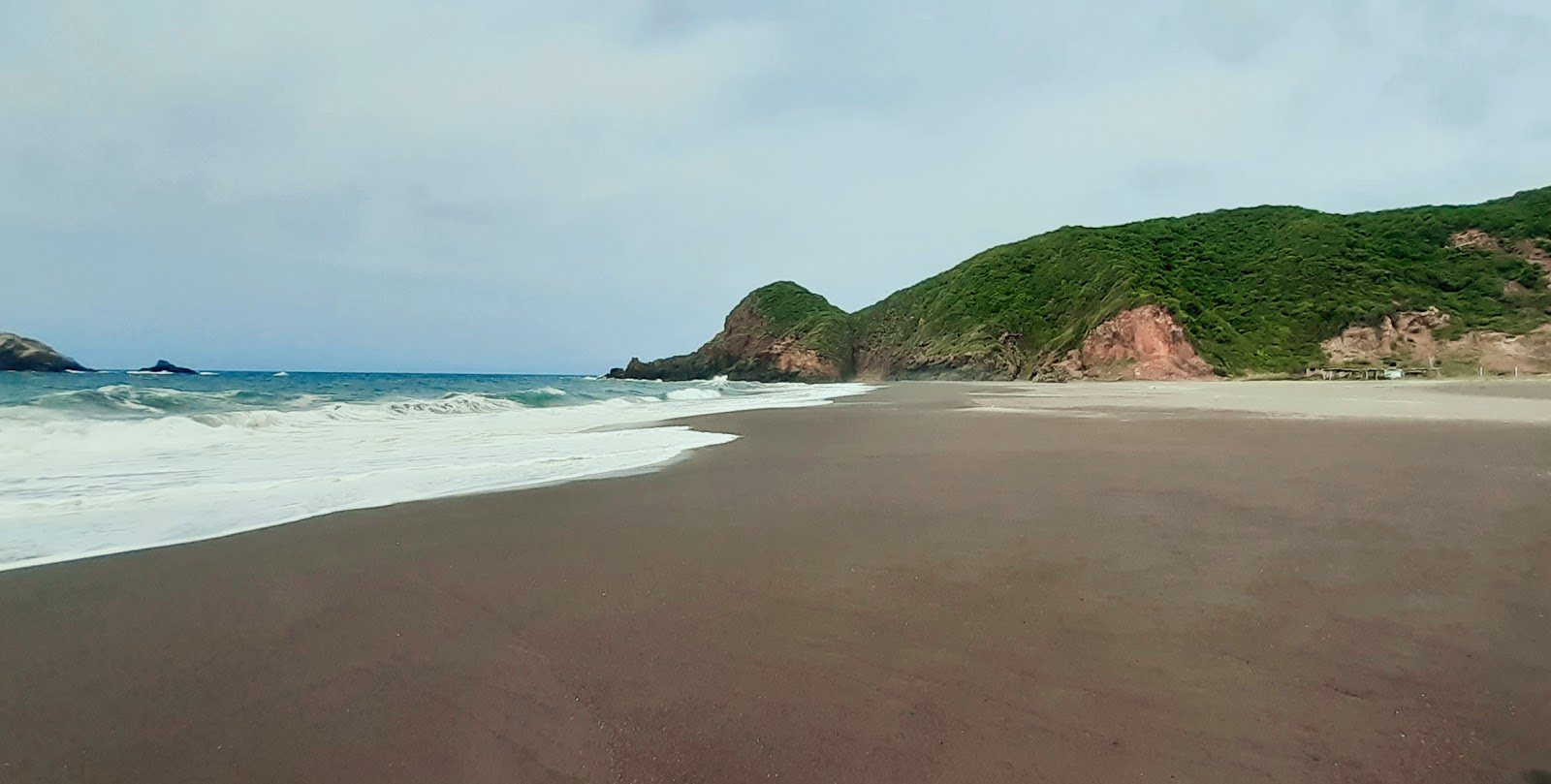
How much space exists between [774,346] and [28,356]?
65564 millimetres

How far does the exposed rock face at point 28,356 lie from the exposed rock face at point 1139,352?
81172mm

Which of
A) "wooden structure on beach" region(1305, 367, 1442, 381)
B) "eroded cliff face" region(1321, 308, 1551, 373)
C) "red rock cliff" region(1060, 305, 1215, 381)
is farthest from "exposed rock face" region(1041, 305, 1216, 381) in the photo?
"eroded cliff face" region(1321, 308, 1551, 373)

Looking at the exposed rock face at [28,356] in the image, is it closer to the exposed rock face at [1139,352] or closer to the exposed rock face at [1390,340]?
the exposed rock face at [1139,352]

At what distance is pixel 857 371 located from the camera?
78750mm

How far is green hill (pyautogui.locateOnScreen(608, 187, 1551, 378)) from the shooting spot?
41.8 metres

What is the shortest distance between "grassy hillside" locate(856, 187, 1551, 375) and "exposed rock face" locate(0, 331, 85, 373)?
247ft

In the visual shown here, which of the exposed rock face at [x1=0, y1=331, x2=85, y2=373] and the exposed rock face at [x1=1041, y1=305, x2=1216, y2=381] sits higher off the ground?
the exposed rock face at [x1=0, y1=331, x2=85, y2=373]

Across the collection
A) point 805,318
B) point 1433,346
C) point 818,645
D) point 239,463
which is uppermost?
point 805,318

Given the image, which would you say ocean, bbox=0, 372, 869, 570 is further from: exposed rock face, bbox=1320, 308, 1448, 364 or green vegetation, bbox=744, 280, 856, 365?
green vegetation, bbox=744, 280, 856, 365

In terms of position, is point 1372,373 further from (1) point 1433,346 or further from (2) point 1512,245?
(2) point 1512,245

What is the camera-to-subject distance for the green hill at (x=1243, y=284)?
137 feet

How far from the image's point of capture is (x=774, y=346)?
78938 mm

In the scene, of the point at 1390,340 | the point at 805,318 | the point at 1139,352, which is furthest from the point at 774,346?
the point at 1390,340

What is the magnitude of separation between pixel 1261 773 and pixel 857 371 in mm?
77663
